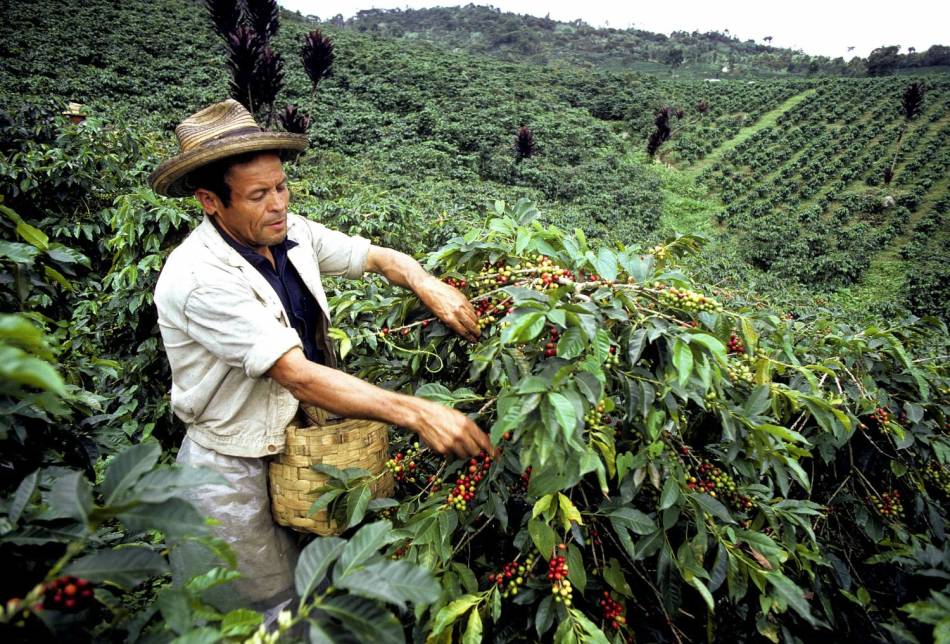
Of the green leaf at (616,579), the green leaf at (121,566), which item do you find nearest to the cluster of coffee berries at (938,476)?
the green leaf at (616,579)

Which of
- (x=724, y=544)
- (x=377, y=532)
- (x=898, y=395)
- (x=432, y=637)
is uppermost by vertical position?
(x=377, y=532)

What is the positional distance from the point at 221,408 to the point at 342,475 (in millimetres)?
460

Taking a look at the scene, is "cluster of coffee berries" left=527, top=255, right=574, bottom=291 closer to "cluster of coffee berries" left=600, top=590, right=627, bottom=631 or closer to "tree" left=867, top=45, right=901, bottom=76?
"cluster of coffee berries" left=600, top=590, right=627, bottom=631

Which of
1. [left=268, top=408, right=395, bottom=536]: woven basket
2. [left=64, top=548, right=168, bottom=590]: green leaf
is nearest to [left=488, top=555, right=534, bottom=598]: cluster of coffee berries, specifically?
[left=268, top=408, right=395, bottom=536]: woven basket

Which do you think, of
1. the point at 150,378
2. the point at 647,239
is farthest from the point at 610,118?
the point at 150,378

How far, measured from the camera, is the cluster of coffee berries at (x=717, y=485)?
1407mm

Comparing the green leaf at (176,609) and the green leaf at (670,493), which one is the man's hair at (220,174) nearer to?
the green leaf at (176,609)

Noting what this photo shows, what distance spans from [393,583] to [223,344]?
37.8 inches

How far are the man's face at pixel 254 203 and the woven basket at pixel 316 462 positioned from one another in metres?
0.67

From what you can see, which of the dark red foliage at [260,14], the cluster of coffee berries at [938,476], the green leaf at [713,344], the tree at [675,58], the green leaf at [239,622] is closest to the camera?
the green leaf at [239,622]

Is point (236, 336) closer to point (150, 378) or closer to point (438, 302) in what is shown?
point (438, 302)

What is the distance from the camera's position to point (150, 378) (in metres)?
3.17

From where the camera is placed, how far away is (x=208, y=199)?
5.32 ft

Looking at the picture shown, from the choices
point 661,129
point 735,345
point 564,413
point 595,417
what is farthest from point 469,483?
point 661,129
